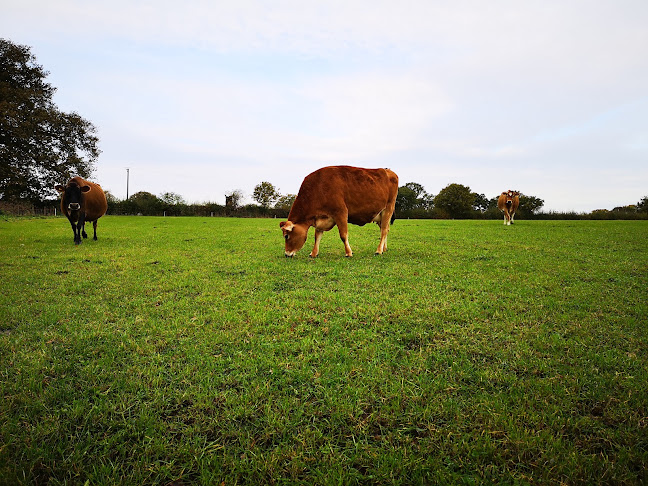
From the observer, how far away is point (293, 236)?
818 cm

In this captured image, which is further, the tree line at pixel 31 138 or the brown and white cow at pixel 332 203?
the tree line at pixel 31 138

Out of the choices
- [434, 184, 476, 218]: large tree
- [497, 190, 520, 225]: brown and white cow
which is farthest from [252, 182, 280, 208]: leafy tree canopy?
[497, 190, 520, 225]: brown and white cow

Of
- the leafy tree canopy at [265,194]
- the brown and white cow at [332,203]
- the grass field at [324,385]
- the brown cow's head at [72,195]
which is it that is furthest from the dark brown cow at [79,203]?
the leafy tree canopy at [265,194]

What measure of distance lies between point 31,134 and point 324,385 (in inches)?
1498

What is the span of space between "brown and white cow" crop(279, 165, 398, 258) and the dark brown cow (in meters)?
7.63

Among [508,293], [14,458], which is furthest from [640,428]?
[14,458]

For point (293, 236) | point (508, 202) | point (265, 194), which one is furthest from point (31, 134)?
point (265, 194)

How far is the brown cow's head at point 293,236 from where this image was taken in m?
8.12

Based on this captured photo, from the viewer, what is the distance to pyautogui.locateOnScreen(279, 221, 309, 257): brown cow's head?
8117mm

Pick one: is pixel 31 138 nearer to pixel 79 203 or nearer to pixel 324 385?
pixel 79 203

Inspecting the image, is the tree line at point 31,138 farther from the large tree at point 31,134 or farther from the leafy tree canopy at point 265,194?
the leafy tree canopy at point 265,194

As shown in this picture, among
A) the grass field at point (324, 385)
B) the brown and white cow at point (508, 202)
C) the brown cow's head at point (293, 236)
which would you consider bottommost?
the grass field at point (324, 385)

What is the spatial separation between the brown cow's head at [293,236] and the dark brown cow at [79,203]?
7.51 metres

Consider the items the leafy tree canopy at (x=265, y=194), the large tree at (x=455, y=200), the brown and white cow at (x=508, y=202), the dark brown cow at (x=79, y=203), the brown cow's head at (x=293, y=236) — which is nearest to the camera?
the brown cow's head at (x=293, y=236)
